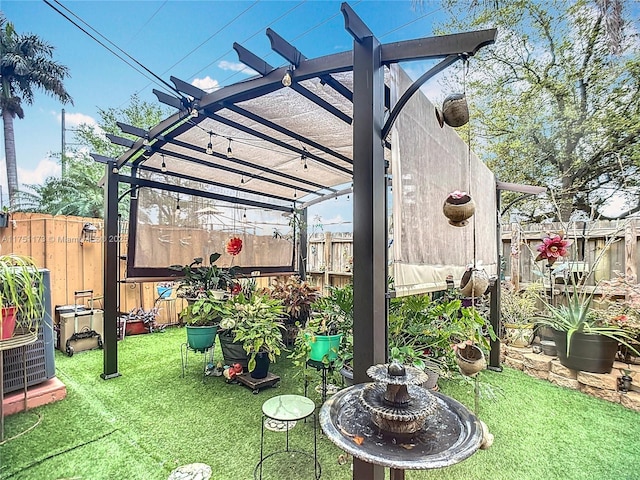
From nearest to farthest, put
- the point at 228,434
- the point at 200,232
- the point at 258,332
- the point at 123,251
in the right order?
the point at 228,434, the point at 258,332, the point at 200,232, the point at 123,251

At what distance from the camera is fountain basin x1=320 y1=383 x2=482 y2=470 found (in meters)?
0.90

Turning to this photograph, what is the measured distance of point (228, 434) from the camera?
2127 mm

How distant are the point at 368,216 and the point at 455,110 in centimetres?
64

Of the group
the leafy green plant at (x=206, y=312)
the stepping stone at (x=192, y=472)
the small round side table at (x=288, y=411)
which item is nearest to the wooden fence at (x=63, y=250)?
the leafy green plant at (x=206, y=312)

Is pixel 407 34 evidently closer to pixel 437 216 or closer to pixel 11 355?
pixel 437 216

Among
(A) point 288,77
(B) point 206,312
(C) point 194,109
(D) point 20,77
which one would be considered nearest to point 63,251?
(B) point 206,312

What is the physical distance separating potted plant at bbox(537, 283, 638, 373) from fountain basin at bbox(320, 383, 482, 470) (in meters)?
2.49

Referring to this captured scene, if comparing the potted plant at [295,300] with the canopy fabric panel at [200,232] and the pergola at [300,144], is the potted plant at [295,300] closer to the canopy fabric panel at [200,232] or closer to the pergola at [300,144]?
the canopy fabric panel at [200,232]

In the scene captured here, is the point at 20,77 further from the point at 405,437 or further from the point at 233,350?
the point at 405,437

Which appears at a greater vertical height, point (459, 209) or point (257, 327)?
point (459, 209)

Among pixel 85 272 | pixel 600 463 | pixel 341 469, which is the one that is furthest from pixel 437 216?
pixel 85 272

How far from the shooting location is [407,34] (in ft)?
19.2

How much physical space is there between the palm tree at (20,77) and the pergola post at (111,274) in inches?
372

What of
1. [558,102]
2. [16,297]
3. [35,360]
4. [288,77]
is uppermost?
[558,102]
